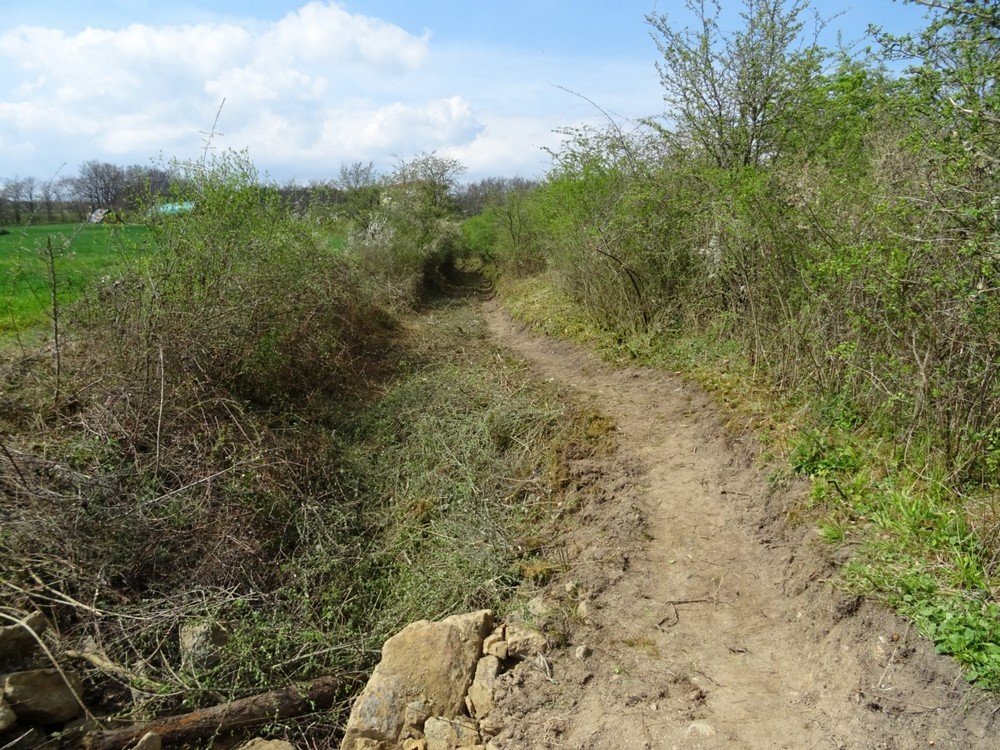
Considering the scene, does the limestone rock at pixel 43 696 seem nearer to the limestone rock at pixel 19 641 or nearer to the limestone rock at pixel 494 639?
the limestone rock at pixel 19 641

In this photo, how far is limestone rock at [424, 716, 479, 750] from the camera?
130 inches

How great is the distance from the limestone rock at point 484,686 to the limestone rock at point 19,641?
2.76 metres

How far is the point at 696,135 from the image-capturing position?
8328mm

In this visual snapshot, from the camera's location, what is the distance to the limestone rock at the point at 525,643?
3.75 metres

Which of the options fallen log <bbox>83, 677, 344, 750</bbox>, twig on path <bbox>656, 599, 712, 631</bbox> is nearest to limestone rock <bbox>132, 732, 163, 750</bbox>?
fallen log <bbox>83, 677, 344, 750</bbox>

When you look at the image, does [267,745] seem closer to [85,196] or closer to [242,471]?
[242,471]

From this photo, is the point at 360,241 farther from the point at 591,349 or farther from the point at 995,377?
the point at 995,377

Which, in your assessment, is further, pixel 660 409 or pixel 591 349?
pixel 591 349

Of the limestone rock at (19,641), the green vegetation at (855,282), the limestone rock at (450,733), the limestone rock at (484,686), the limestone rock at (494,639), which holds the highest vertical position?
the green vegetation at (855,282)

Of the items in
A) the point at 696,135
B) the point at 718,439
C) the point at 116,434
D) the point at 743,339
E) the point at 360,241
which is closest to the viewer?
the point at 116,434

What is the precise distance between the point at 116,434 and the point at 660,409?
543 cm

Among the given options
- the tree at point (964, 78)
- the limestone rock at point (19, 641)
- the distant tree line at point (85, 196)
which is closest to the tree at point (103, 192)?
the distant tree line at point (85, 196)

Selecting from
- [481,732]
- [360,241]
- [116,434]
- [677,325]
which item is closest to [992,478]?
[481,732]

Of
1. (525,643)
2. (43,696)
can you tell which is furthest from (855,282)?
(43,696)
